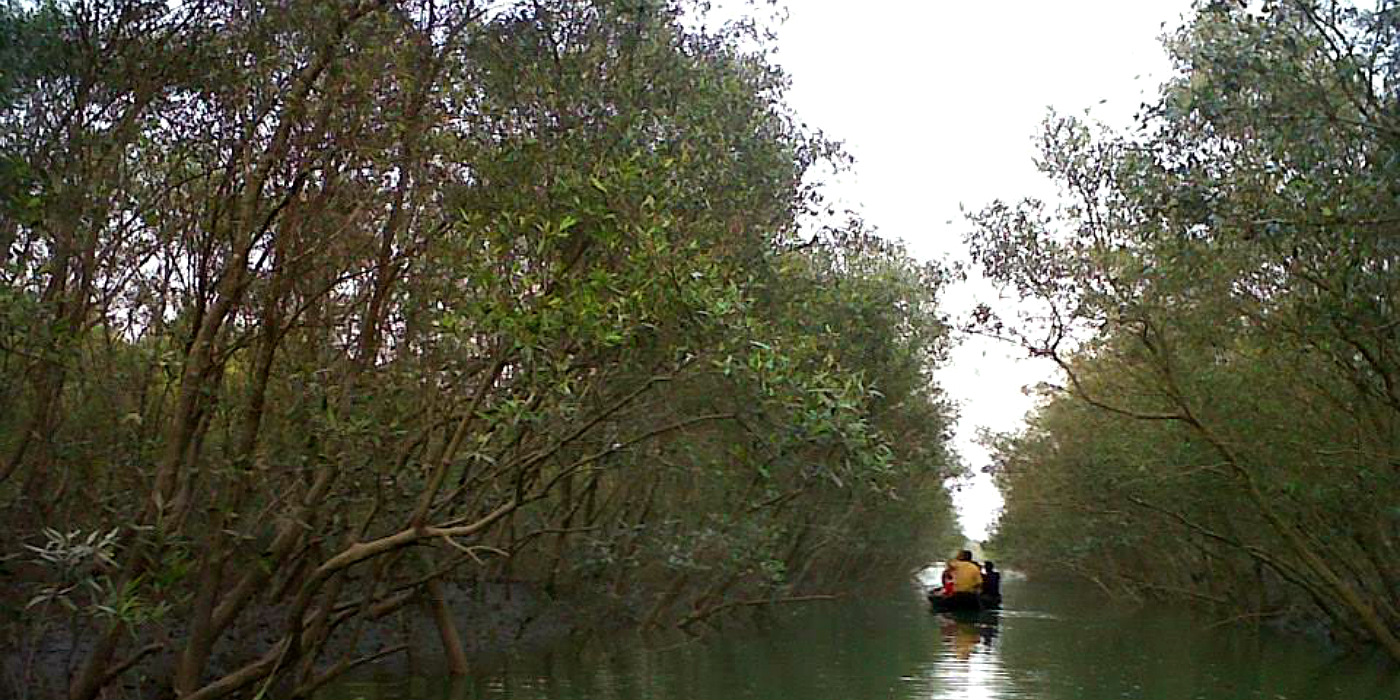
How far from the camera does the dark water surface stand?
64.5 ft

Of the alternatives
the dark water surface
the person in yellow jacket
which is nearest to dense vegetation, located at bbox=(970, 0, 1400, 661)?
the dark water surface

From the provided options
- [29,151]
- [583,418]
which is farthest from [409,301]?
[29,151]

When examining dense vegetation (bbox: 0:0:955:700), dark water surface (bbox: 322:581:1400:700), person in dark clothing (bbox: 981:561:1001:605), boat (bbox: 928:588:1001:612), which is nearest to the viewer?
dense vegetation (bbox: 0:0:955:700)

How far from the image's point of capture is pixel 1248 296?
17.5 m

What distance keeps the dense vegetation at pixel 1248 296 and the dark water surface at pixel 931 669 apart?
Answer: 1.44 meters

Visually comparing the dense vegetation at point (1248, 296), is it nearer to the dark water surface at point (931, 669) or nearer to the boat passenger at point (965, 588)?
the dark water surface at point (931, 669)

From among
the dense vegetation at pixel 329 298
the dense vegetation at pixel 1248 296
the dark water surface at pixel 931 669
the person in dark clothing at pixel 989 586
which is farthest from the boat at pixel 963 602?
the dense vegetation at pixel 329 298

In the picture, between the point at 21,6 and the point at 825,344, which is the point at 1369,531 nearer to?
the point at 825,344

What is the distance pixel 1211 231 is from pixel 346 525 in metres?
8.18

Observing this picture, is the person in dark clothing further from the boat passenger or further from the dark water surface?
the dark water surface

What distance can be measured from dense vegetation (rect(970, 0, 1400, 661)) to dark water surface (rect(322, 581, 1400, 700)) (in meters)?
1.44

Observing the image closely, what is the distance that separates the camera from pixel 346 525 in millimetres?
14086

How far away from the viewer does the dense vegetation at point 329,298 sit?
11.0 m

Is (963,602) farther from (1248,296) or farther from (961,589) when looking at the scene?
(1248,296)
